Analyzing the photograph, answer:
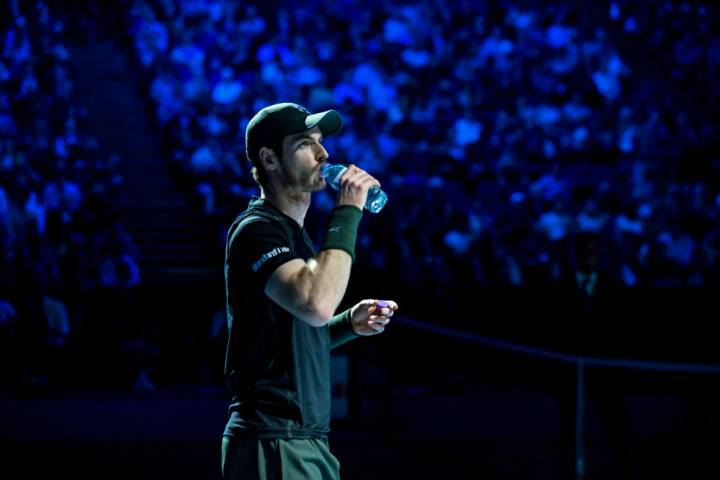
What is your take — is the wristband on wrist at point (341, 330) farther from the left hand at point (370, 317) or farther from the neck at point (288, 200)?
the neck at point (288, 200)

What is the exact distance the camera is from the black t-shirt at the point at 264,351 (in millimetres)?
2641

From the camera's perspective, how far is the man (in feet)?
8.40

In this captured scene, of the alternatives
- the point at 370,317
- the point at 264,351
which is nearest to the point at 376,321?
the point at 370,317

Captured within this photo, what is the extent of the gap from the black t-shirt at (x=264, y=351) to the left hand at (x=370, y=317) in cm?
29

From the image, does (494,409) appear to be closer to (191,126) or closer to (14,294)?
(14,294)

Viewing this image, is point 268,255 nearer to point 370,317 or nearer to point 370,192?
point 370,192

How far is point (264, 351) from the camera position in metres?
2.65

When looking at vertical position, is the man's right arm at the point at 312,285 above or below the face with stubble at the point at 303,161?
below

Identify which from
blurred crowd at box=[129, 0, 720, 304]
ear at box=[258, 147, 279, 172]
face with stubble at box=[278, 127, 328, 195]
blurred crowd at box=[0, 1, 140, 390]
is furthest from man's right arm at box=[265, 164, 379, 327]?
blurred crowd at box=[129, 0, 720, 304]

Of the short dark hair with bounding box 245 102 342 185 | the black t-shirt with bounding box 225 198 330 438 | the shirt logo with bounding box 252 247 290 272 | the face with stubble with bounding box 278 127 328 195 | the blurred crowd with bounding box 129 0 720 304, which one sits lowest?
the black t-shirt with bounding box 225 198 330 438

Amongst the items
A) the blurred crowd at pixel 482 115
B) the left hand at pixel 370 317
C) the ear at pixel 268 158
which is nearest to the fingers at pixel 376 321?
the left hand at pixel 370 317

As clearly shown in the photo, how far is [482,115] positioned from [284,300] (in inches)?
517

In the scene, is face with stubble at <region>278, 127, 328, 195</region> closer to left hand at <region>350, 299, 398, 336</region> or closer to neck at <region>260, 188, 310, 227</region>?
neck at <region>260, 188, 310, 227</region>

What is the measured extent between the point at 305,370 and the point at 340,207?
45 cm
